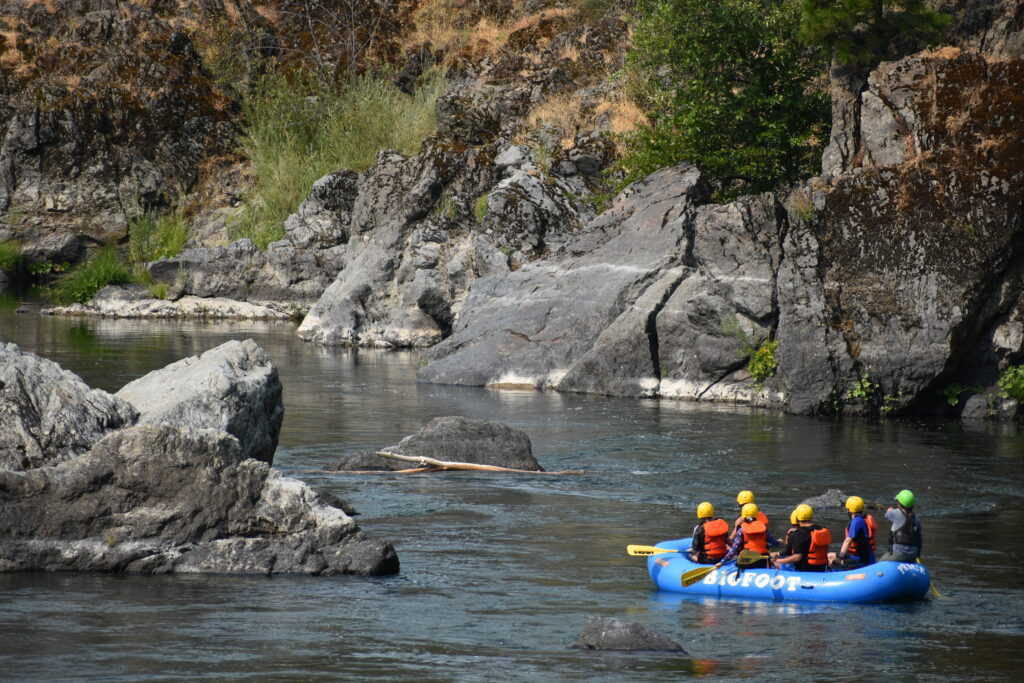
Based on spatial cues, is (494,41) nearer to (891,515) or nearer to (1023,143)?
(1023,143)

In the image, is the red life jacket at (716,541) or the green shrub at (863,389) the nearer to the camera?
the red life jacket at (716,541)

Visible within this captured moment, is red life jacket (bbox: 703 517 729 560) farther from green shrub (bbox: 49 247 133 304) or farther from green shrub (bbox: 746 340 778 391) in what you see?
green shrub (bbox: 49 247 133 304)

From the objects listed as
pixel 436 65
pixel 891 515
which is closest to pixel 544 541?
pixel 891 515

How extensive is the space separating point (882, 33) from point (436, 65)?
1100 inches

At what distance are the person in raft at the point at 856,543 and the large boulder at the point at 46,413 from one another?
286 inches

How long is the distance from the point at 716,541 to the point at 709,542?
0.07 m

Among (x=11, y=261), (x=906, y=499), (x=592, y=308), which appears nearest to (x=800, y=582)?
(x=906, y=499)

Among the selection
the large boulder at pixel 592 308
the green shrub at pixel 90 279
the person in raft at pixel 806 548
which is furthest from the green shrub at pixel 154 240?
the person in raft at pixel 806 548

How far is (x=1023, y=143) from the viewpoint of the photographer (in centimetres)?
2230

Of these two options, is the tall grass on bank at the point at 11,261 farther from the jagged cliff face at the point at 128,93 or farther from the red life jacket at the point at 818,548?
the red life jacket at the point at 818,548

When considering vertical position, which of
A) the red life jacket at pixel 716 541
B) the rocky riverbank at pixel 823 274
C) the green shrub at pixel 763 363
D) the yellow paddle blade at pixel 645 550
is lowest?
the yellow paddle blade at pixel 645 550

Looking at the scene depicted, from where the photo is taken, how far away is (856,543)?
12211 mm

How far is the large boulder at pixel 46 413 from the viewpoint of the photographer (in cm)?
1258

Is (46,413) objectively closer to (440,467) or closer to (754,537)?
(440,467)
